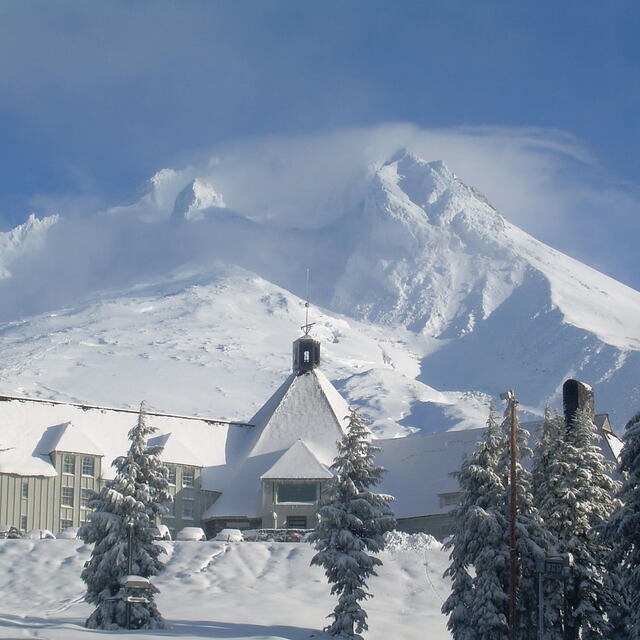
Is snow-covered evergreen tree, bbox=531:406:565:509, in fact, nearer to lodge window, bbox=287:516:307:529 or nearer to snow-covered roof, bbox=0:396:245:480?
lodge window, bbox=287:516:307:529

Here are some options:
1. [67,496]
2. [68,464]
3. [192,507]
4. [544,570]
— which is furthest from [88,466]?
[544,570]

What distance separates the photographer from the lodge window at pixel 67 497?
235 ft

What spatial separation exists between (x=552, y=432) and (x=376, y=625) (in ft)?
33.2

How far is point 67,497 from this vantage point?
71.9 metres

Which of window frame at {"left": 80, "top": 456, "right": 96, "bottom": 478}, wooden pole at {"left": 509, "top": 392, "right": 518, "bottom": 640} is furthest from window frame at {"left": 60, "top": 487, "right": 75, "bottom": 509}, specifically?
wooden pole at {"left": 509, "top": 392, "right": 518, "bottom": 640}

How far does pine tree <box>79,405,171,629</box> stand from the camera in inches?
1871

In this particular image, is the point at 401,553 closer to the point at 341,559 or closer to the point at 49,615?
the point at 341,559

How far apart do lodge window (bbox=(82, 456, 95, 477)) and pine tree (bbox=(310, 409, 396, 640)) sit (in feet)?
88.6

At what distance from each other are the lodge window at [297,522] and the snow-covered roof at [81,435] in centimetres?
723

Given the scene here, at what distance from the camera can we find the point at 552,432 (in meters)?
50.5

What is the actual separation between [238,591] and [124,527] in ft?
28.9

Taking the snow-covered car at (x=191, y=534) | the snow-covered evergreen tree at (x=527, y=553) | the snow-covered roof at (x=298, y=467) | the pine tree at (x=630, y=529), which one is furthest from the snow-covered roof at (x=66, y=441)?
the pine tree at (x=630, y=529)

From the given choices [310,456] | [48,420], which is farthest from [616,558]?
[48,420]

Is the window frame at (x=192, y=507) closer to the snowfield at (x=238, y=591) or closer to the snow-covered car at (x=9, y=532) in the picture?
the snow-covered car at (x=9, y=532)
